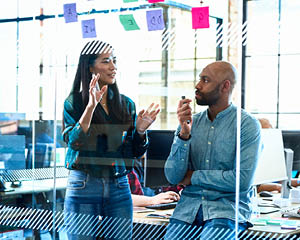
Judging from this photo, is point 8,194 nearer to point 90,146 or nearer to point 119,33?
point 90,146

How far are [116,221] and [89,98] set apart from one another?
0.68 meters

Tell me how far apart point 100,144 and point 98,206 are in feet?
1.11

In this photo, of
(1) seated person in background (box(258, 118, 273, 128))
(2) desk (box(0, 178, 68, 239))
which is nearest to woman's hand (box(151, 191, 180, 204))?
(1) seated person in background (box(258, 118, 273, 128))

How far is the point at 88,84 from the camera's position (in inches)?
117

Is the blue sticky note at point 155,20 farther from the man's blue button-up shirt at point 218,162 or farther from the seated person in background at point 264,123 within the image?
the seated person in background at point 264,123

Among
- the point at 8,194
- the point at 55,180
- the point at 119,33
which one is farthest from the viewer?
the point at 8,194

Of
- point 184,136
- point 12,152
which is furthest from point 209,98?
point 12,152

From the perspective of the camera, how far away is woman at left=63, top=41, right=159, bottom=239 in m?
2.85

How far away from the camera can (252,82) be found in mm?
2436

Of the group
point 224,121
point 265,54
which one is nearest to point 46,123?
point 224,121

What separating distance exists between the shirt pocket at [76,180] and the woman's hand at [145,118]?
16.7 inches

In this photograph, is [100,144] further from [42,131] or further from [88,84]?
[42,131]

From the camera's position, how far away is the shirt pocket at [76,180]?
2.96 metres

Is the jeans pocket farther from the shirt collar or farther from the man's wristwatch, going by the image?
the shirt collar
